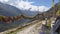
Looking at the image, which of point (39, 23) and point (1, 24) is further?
point (39, 23)

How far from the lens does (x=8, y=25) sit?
4566 millimetres

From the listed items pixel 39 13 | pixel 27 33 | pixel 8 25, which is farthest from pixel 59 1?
pixel 8 25

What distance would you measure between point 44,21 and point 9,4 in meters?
1.05

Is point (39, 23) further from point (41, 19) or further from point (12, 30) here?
point (12, 30)

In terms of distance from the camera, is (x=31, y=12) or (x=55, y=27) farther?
(x=31, y=12)

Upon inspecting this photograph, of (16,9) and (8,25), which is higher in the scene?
(16,9)

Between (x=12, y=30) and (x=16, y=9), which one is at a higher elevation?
(x=16, y=9)

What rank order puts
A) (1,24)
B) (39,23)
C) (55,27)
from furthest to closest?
1. (39,23)
2. (1,24)
3. (55,27)

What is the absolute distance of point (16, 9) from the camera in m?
4.67

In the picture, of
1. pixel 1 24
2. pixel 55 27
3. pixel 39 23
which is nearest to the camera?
pixel 55 27

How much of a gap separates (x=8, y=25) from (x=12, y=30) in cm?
17

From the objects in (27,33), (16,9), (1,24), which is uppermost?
(16,9)

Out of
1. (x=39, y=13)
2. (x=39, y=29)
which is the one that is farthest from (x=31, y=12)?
(x=39, y=29)

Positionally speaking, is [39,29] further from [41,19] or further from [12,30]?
[12,30]
